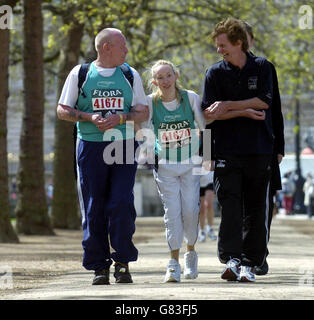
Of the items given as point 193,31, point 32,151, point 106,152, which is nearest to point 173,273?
point 106,152

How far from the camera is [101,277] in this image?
29.1 ft

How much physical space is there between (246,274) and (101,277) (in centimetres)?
114

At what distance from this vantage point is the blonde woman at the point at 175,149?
9.34 metres

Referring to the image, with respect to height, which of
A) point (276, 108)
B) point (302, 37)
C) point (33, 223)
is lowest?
point (33, 223)

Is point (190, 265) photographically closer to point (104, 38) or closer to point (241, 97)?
point (241, 97)

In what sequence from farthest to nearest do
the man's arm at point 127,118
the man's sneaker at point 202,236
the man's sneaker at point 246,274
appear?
the man's sneaker at point 202,236 → the man's sneaker at point 246,274 → the man's arm at point 127,118

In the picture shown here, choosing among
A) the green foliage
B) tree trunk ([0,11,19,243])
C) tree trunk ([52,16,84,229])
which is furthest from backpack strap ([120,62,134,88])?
tree trunk ([52,16,84,229])

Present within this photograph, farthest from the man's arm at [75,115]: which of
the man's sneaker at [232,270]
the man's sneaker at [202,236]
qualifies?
the man's sneaker at [202,236]

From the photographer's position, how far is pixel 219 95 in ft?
30.2

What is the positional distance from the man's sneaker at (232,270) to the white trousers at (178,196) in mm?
597

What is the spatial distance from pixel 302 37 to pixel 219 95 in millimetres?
20369

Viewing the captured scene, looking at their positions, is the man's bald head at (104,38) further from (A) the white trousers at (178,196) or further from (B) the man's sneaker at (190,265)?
(B) the man's sneaker at (190,265)
